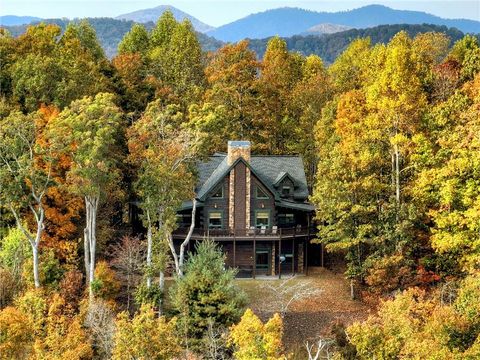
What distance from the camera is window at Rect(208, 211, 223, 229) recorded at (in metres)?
43.6

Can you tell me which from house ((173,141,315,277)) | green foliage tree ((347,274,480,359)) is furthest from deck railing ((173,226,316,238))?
green foliage tree ((347,274,480,359))

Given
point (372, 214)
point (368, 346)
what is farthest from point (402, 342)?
point (372, 214)

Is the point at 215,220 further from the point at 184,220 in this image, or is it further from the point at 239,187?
the point at 239,187

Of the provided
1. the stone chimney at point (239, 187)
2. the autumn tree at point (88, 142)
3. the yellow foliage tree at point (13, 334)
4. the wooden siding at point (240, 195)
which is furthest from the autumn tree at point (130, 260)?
the yellow foliage tree at point (13, 334)

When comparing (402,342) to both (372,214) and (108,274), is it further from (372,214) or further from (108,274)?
(108,274)

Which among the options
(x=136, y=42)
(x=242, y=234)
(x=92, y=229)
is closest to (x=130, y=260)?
(x=92, y=229)

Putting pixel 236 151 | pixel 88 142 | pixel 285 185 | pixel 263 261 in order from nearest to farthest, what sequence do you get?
1. pixel 88 142
2. pixel 236 151
3. pixel 263 261
4. pixel 285 185

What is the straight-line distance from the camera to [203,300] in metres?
33.6

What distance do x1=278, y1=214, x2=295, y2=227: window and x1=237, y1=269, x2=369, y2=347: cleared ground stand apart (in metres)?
3.97

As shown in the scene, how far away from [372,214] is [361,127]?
579 cm

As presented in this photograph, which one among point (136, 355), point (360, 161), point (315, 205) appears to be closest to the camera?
point (136, 355)

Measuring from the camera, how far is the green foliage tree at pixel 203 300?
110 feet

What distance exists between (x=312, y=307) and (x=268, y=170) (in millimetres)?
11110

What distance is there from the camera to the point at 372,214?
1598 inches
